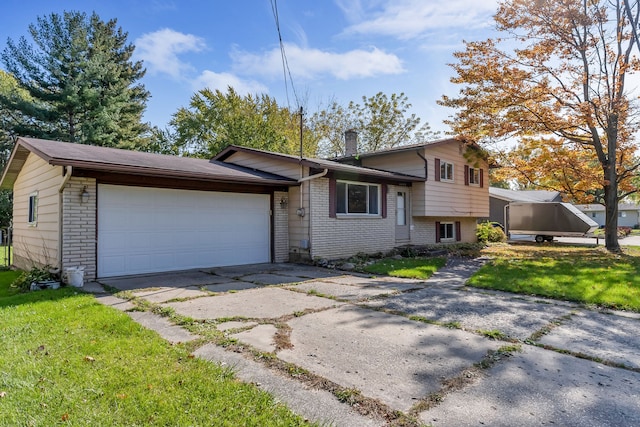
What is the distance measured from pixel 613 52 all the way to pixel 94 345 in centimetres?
A: 1767

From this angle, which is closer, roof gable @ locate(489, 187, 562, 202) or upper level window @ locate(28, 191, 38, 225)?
upper level window @ locate(28, 191, 38, 225)

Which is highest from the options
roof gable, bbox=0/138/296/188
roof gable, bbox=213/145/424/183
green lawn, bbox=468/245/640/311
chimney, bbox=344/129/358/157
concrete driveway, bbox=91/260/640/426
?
chimney, bbox=344/129/358/157

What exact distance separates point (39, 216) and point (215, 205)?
13.9 feet

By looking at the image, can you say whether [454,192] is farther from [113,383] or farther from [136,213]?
[113,383]

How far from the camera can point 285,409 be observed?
252cm

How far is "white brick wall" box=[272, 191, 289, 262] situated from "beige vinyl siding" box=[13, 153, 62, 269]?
17.4ft

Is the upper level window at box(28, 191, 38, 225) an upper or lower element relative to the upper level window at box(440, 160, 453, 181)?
lower

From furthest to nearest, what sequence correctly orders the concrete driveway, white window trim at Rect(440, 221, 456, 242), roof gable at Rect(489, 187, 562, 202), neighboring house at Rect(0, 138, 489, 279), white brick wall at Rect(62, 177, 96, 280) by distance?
roof gable at Rect(489, 187, 562, 202), white window trim at Rect(440, 221, 456, 242), neighboring house at Rect(0, 138, 489, 279), white brick wall at Rect(62, 177, 96, 280), the concrete driveway

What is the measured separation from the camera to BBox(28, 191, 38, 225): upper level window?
30.7 feet

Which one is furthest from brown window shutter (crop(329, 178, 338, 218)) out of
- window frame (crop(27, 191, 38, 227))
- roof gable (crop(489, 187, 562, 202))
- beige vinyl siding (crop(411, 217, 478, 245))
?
roof gable (crop(489, 187, 562, 202))

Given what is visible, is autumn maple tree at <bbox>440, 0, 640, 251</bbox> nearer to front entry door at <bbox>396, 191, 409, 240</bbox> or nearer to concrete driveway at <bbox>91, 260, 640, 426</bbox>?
front entry door at <bbox>396, 191, 409, 240</bbox>

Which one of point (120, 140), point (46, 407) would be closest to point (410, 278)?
point (46, 407)

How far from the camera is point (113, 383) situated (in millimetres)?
2852

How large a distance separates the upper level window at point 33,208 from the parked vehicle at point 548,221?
22173 mm
